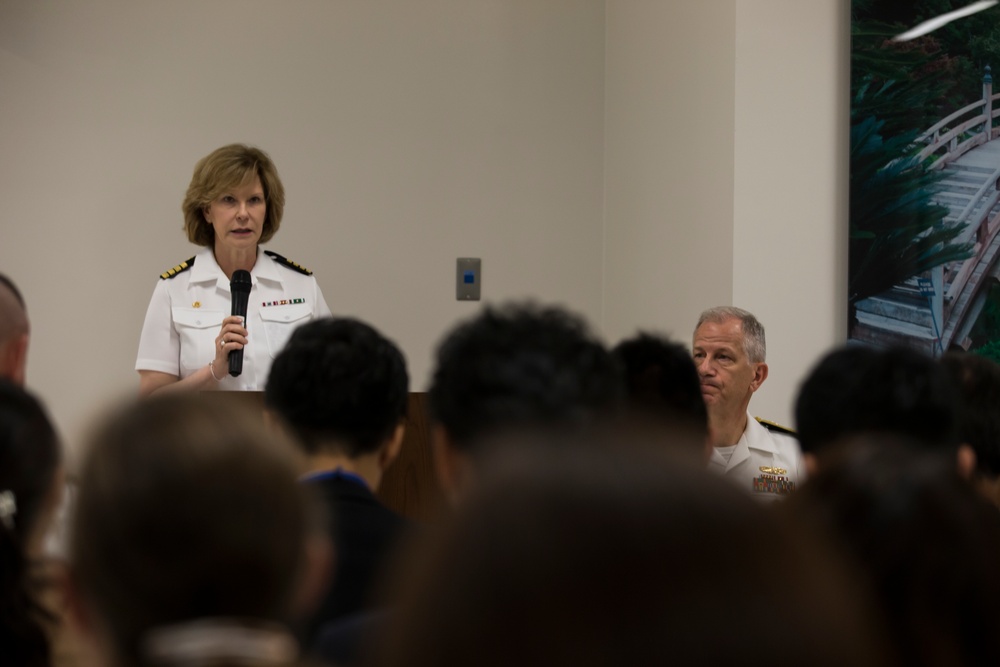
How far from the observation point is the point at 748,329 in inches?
144

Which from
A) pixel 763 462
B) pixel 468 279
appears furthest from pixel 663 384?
pixel 468 279

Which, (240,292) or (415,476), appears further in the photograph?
(240,292)

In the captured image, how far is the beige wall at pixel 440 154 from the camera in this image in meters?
4.34

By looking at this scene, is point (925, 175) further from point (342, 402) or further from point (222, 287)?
point (342, 402)

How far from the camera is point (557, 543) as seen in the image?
0.46 metres

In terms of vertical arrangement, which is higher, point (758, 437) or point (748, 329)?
point (748, 329)

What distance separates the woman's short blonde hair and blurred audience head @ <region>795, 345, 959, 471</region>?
2497mm

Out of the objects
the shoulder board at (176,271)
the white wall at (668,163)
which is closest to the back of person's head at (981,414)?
the white wall at (668,163)

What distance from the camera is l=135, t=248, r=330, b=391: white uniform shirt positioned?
145 inches

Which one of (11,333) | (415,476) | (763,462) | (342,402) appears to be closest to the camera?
(342,402)

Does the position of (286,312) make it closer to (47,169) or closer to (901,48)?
(47,169)

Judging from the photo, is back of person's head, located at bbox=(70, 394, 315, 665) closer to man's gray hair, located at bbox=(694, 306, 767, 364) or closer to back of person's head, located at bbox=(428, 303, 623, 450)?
back of person's head, located at bbox=(428, 303, 623, 450)

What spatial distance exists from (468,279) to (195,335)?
62.6 inches

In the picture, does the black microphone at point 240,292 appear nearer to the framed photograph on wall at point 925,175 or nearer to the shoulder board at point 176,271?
the shoulder board at point 176,271
